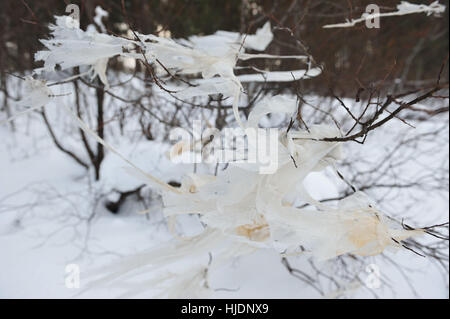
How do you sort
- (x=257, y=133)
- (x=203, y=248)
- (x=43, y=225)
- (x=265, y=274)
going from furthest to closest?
(x=43, y=225) → (x=265, y=274) → (x=203, y=248) → (x=257, y=133)

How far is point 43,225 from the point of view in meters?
1.91

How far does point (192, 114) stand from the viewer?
231 cm

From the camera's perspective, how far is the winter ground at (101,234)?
5.49 ft

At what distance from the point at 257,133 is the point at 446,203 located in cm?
215

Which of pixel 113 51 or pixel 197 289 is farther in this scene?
pixel 197 289

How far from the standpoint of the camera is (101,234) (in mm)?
1934

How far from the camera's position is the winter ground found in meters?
1.67

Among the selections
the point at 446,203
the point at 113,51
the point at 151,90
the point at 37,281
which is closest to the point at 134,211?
the point at 37,281
